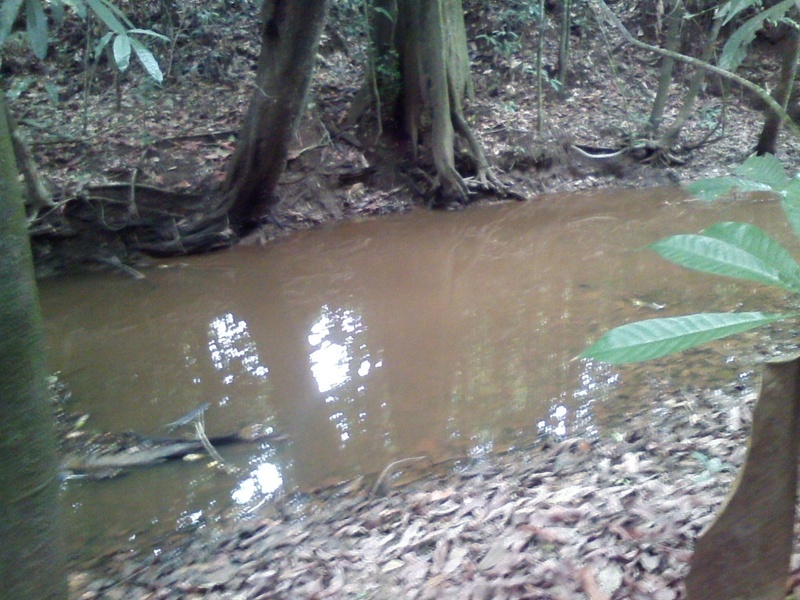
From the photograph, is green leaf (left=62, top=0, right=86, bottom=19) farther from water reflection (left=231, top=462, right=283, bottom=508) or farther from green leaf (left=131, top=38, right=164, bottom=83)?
water reflection (left=231, top=462, right=283, bottom=508)

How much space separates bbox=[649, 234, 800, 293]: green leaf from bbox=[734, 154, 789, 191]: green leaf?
39 cm

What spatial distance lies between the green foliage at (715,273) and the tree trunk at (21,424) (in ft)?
4.62

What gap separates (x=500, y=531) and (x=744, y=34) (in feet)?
6.75

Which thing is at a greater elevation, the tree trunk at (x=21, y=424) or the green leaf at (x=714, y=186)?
the green leaf at (x=714, y=186)

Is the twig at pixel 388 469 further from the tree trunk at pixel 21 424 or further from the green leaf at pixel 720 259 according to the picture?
the green leaf at pixel 720 259

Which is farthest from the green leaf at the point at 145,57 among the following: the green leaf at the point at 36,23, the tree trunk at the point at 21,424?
the tree trunk at the point at 21,424

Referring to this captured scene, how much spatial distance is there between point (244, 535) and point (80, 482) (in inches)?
55.4

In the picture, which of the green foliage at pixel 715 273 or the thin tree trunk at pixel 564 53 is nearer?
the green foliage at pixel 715 273

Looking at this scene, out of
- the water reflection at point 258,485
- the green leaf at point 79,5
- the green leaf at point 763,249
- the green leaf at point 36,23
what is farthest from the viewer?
the water reflection at point 258,485

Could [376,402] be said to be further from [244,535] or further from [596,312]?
[596,312]

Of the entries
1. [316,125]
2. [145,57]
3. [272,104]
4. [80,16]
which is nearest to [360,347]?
[145,57]

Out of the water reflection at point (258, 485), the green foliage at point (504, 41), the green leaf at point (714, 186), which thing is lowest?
the water reflection at point (258, 485)

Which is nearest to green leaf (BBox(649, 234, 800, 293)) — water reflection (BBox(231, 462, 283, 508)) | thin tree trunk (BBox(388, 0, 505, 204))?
water reflection (BBox(231, 462, 283, 508))

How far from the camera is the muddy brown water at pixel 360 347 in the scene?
465cm
